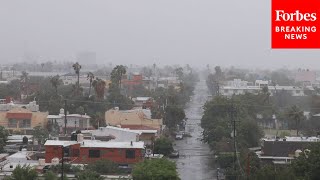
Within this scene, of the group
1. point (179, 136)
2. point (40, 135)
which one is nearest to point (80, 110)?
point (179, 136)

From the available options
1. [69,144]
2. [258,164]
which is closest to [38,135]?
[69,144]

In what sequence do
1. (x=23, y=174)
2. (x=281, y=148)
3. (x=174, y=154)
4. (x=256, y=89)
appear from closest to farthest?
(x=23, y=174)
(x=281, y=148)
(x=174, y=154)
(x=256, y=89)

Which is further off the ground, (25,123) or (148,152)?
(25,123)

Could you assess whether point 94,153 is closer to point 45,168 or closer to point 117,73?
point 45,168

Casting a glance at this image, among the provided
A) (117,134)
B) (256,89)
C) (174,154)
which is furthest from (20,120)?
(256,89)

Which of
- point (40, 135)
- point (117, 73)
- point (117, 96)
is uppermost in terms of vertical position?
point (117, 73)

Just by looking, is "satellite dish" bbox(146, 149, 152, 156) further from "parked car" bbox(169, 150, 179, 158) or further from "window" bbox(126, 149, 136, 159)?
"parked car" bbox(169, 150, 179, 158)

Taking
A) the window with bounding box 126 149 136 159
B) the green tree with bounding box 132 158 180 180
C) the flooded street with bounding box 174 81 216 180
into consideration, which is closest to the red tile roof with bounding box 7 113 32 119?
the flooded street with bounding box 174 81 216 180

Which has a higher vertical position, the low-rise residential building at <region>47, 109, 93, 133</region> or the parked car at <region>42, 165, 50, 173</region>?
the low-rise residential building at <region>47, 109, 93, 133</region>

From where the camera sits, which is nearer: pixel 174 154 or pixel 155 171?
pixel 155 171

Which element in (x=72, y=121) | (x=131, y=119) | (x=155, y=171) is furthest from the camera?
(x=72, y=121)

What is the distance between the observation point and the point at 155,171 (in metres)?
15.3

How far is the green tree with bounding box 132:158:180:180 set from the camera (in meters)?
15.2

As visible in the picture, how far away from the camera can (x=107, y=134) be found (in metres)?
23.8
